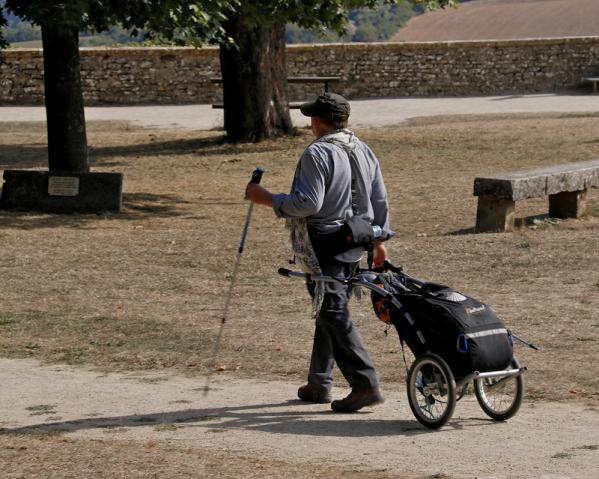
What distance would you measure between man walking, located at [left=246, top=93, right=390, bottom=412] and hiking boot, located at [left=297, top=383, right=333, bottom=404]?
20 cm

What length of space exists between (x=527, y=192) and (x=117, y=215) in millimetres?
4800

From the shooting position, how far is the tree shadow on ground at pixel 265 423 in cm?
670

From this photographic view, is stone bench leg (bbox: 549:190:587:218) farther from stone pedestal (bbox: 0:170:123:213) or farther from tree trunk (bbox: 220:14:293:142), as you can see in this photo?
tree trunk (bbox: 220:14:293:142)

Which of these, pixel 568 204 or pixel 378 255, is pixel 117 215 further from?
pixel 378 255

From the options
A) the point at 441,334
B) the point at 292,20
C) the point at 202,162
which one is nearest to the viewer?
the point at 441,334

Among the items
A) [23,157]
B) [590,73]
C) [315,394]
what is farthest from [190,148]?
[315,394]

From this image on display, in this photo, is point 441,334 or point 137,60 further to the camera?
point 137,60

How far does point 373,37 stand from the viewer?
124 m

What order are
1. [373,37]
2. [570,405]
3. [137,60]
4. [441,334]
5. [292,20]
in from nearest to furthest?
[441,334] → [570,405] → [292,20] → [137,60] → [373,37]

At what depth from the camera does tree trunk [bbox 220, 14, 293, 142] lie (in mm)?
21406

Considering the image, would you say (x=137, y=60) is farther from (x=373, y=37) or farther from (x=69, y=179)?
(x=373, y=37)

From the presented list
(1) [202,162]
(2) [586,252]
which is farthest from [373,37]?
(2) [586,252]

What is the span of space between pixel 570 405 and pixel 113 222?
8.32m

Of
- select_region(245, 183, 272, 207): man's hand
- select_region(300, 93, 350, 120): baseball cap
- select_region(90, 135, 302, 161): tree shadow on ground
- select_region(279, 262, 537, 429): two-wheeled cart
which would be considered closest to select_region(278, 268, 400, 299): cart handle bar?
select_region(279, 262, 537, 429): two-wheeled cart
